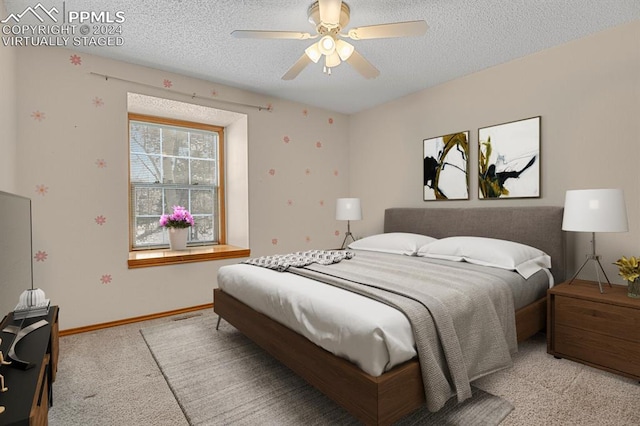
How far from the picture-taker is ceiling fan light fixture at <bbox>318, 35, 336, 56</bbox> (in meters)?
2.01

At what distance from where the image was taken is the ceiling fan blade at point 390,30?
1874mm

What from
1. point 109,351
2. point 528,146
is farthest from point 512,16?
point 109,351

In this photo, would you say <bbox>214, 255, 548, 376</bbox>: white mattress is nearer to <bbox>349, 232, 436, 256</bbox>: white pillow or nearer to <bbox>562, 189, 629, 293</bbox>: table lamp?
<bbox>562, 189, 629, 293</bbox>: table lamp

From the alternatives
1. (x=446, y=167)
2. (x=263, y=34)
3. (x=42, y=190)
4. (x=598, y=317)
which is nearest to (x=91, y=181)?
(x=42, y=190)

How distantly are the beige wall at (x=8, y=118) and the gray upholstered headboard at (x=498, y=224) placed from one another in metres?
3.56

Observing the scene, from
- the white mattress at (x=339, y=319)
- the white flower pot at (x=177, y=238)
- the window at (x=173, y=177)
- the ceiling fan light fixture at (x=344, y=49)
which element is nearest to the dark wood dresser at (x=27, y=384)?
the white mattress at (x=339, y=319)

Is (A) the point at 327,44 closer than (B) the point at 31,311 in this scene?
No

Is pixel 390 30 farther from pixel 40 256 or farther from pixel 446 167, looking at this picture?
pixel 40 256

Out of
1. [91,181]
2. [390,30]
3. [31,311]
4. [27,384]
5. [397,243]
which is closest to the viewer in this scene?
[27,384]

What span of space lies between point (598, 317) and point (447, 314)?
1225mm

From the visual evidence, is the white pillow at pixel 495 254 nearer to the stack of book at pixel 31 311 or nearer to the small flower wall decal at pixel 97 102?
the stack of book at pixel 31 311

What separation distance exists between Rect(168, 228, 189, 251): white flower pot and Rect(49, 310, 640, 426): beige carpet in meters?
1.38

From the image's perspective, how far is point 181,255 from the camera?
Answer: 332 centimetres

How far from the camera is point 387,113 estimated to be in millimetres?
4156
